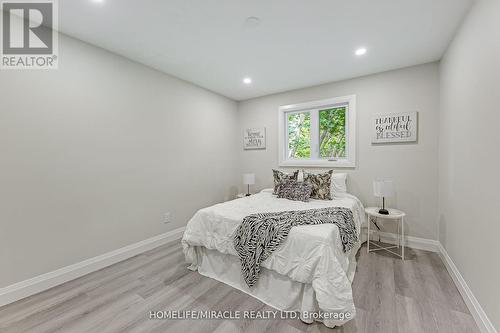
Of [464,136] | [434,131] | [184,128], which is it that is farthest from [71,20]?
[434,131]

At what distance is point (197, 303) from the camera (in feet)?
6.12

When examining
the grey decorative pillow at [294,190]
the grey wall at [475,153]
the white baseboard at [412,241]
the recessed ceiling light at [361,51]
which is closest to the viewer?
the grey wall at [475,153]

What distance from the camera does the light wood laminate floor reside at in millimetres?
1591

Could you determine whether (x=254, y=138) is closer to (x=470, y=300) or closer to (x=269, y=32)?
(x=269, y=32)

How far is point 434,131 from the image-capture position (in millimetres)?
2826

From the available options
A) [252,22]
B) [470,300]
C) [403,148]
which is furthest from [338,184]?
[252,22]

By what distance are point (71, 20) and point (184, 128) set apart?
5.85 feet

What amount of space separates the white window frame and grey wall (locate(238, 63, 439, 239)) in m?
0.09

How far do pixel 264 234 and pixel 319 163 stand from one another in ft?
7.20

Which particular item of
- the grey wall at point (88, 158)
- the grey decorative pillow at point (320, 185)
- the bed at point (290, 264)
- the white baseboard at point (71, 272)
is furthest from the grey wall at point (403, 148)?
the white baseboard at point (71, 272)

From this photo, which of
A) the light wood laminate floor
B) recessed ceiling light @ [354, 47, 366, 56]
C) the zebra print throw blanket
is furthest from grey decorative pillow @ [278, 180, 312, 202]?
recessed ceiling light @ [354, 47, 366, 56]

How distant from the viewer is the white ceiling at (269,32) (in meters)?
1.84

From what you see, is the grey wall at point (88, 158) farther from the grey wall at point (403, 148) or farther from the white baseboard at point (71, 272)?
the grey wall at point (403, 148)

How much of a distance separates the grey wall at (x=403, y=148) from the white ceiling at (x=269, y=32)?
9.4 inches
